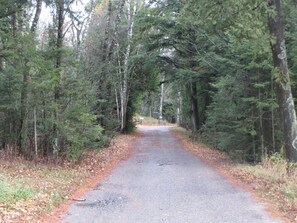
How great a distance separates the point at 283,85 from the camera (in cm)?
1152

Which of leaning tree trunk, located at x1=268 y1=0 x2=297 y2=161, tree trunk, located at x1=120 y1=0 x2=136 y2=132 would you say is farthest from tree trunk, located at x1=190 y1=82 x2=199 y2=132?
leaning tree trunk, located at x1=268 y1=0 x2=297 y2=161

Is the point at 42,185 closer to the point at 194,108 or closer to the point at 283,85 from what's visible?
the point at 283,85

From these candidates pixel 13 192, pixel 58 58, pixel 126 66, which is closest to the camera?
pixel 13 192

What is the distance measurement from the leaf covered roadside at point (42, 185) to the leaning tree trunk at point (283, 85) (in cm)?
589

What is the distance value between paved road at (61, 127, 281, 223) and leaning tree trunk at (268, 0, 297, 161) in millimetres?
2270

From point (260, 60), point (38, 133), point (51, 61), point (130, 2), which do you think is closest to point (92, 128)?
point (38, 133)

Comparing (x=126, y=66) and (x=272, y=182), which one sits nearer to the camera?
(x=272, y=182)

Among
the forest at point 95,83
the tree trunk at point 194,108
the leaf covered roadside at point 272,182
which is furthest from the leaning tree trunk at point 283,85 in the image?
the tree trunk at point 194,108

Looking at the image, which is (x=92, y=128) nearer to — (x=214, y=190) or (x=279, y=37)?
(x=214, y=190)

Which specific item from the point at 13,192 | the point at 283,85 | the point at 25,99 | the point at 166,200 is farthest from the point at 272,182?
the point at 25,99

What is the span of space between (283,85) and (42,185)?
7.28m

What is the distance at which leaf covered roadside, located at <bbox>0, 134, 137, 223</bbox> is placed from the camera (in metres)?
7.59

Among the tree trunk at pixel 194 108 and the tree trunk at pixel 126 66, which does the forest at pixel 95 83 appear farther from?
the tree trunk at pixel 194 108

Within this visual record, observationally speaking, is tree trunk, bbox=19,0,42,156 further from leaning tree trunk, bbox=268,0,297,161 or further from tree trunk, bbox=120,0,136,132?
tree trunk, bbox=120,0,136,132
